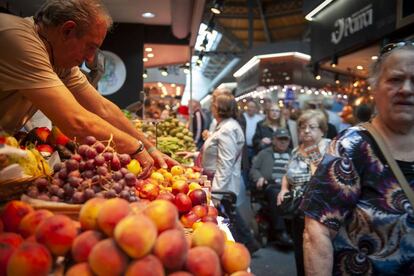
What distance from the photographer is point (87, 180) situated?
1.57 metres

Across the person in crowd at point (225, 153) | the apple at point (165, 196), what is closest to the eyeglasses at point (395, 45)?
the apple at point (165, 196)

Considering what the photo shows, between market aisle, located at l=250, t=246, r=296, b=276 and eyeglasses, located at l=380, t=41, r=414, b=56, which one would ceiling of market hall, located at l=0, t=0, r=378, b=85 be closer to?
market aisle, located at l=250, t=246, r=296, b=276

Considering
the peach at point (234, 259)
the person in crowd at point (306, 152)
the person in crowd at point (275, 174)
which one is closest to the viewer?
the peach at point (234, 259)

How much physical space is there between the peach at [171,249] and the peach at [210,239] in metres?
0.11

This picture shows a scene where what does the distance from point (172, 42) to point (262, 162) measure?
14.5 feet

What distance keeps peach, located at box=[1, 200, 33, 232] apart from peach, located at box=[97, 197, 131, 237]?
1.02 feet

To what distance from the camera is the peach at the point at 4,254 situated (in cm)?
108

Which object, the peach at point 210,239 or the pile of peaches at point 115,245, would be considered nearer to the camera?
the pile of peaches at point 115,245

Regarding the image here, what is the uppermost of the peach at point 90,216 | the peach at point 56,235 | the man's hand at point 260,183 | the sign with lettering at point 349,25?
the sign with lettering at point 349,25

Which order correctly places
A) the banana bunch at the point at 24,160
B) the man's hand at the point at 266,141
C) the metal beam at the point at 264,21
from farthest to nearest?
the metal beam at the point at 264,21 → the man's hand at the point at 266,141 → the banana bunch at the point at 24,160

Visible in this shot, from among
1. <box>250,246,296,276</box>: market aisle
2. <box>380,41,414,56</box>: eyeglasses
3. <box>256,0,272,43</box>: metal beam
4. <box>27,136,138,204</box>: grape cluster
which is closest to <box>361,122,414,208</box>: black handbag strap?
<box>380,41,414,56</box>: eyeglasses

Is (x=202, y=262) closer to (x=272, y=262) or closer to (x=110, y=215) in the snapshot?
(x=110, y=215)

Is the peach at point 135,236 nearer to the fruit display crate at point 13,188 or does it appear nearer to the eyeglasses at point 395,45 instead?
the fruit display crate at point 13,188

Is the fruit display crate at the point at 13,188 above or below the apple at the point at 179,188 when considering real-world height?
above
